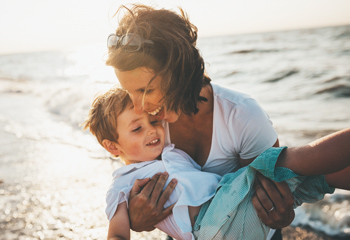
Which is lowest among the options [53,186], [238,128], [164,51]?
[53,186]

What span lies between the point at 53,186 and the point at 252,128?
3189 millimetres

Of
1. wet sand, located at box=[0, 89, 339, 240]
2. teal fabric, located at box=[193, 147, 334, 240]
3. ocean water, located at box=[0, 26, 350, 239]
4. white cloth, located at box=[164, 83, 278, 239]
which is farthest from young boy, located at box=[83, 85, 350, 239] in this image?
wet sand, located at box=[0, 89, 339, 240]

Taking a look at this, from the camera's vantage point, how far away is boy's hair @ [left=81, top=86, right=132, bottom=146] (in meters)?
2.34

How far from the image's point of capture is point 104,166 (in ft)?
16.5

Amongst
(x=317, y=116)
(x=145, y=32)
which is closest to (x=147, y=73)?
(x=145, y=32)

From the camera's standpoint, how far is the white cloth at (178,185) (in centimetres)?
199

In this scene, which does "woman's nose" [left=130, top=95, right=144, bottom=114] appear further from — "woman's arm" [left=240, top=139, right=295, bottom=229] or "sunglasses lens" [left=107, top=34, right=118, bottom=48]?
"woman's arm" [left=240, top=139, right=295, bottom=229]

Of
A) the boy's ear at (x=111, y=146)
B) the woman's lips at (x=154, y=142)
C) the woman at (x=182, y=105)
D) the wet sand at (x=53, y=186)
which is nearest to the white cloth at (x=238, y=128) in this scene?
the woman at (x=182, y=105)

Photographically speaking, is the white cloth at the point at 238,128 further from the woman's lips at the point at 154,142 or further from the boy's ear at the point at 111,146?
the boy's ear at the point at 111,146

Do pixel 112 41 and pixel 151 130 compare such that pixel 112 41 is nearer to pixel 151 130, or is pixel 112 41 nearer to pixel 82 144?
pixel 151 130

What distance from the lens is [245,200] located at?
179 cm

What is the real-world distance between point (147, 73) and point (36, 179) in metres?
3.42

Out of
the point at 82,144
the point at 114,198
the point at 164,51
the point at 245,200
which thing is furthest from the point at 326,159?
the point at 82,144

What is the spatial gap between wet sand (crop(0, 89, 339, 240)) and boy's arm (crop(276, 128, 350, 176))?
1743mm
